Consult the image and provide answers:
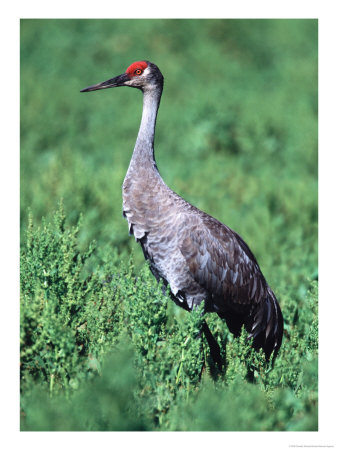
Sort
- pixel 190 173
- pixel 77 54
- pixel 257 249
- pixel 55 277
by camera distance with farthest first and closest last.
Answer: pixel 77 54 < pixel 190 173 < pixel 257 249 < pixel 55 277

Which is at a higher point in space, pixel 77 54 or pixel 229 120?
pixel 77 54

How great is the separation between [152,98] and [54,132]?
6.43m

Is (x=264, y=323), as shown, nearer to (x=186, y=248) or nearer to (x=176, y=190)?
(x=186, y=248)

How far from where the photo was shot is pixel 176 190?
→ 811 centimetres

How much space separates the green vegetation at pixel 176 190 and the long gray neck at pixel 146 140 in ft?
1.82

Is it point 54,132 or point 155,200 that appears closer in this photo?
point 155,200

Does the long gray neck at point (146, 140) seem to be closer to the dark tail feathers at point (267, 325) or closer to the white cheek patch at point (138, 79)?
the white cheek patch at point (138, 79)

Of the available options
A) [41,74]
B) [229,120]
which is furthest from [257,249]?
[41,74]

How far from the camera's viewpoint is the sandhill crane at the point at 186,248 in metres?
4.16

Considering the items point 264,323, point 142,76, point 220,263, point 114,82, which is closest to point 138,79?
point 142,76

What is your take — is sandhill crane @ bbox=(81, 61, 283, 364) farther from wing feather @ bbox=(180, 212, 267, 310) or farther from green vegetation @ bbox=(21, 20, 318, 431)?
green vegetation @ bbox=(21, 20, 318, 431)

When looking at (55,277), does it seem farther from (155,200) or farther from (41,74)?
(41,74)

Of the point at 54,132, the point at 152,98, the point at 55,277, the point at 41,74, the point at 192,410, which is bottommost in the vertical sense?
the point at 192,410

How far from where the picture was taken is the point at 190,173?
9602 millimetres
